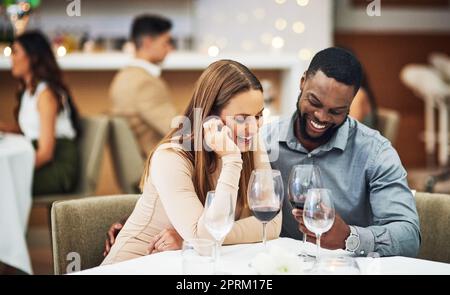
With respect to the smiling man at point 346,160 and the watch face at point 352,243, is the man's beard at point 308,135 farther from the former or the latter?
the watch face at point 352,243

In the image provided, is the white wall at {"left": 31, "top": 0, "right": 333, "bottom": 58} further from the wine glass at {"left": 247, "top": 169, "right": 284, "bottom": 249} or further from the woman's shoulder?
the wine glass at {"left": 247, "top": 169, "right": 284, "bottom": 249}

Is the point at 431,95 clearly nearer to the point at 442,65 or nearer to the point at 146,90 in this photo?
the point at 442,65

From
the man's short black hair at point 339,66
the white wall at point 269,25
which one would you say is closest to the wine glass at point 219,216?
the man's short black hair at point 339,66

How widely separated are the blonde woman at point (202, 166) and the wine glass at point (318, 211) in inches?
8.1

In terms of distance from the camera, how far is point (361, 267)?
160cm

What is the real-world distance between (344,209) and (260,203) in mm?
472

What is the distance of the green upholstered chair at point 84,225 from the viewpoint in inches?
80.7

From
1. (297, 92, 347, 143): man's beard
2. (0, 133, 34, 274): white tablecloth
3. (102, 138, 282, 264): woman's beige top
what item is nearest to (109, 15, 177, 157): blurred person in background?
(0, 133, 34, 274): white tablecloth

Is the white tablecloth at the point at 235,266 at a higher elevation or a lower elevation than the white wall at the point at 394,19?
lower

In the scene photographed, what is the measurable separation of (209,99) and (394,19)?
633cm

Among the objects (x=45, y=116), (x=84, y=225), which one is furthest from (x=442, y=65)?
(x=84, y=225)

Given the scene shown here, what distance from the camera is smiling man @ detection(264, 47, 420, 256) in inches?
75.1
